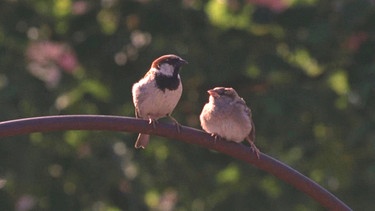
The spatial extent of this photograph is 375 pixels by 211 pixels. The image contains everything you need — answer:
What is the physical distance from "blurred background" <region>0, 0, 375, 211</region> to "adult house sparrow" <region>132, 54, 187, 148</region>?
1.33 m

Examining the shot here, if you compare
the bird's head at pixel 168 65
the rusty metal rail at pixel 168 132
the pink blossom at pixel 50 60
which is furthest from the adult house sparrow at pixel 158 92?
the pink blossom at pixel 50 60

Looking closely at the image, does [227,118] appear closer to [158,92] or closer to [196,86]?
[158,92]

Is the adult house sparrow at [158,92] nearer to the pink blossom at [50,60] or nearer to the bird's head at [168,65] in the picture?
the bird's head at [168,65]

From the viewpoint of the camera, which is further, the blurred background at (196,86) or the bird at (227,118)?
the blurred background at (196,86)

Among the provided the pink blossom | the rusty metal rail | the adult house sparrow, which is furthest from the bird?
the pink blossom

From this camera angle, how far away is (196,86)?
8055mm

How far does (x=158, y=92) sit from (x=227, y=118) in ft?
1.21

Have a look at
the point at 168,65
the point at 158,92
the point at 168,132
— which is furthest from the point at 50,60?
the point at 168,132

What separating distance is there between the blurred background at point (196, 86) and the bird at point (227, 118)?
1.22m

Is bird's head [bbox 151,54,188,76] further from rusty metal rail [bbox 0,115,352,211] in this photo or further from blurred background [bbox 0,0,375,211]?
rusty metal rail [bbox 0,115,352,211]

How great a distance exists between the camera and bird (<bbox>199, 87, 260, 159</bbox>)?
595 centimetres

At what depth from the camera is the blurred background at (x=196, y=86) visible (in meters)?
7.56

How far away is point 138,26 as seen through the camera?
7.82 metres

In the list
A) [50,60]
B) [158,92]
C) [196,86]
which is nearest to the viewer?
[158,92]
